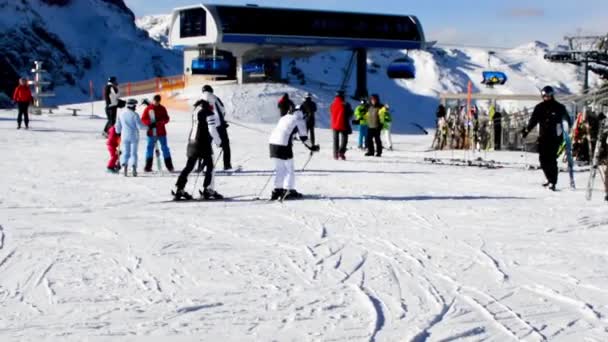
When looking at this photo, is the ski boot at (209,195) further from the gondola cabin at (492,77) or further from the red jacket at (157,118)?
the gondola cabin at (492,77)

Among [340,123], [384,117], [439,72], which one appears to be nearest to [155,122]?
[340,123]

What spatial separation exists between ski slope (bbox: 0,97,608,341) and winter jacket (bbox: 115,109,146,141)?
0.72m

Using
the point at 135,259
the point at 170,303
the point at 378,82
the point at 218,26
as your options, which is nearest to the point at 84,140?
the point at 135,259

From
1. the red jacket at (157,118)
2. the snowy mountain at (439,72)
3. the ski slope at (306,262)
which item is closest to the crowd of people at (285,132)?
→ the red jacket at (157,118)

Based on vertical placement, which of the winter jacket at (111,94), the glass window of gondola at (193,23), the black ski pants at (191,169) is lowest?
the black ski pants at (191,169)

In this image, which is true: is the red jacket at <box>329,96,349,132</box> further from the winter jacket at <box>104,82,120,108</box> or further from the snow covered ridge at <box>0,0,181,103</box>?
the snow covered ridge at <box>0,0,181,103</box>

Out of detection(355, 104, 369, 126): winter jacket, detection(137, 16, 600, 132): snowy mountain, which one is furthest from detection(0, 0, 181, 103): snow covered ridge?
detection(355, 104, 369, 126): winter jacket

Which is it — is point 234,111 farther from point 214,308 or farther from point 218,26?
point 214,308

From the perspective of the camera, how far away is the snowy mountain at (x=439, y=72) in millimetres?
87875

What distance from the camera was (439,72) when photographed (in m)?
120

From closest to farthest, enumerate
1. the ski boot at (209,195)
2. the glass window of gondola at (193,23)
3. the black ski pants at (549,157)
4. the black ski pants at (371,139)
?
the ski boot at (209,195) → the black ski pants at (549,157) → the black ski pants at (371,139) → the glass window of gondola at (193,23)

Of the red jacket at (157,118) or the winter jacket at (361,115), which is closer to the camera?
the red jacket at (157,118)

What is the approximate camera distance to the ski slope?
6.08 m

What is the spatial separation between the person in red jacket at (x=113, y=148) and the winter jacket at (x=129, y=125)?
0.49 metres
